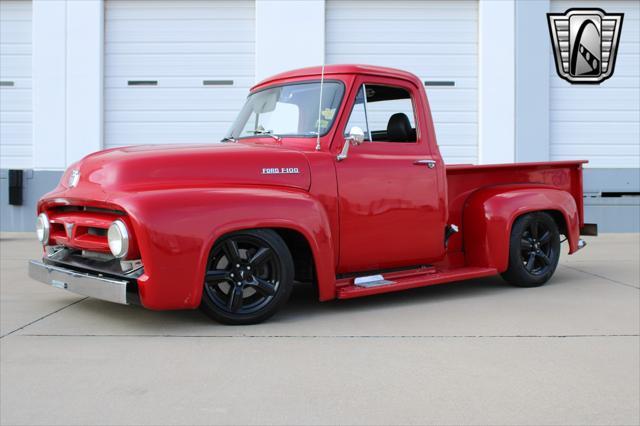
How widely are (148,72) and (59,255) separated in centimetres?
873

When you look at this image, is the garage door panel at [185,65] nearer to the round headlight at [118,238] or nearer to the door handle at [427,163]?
the door handle at [427,163]

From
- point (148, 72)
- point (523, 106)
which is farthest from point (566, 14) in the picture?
point (148, 72)

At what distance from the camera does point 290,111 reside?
5.64 m

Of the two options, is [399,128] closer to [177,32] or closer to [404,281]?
[404,281]

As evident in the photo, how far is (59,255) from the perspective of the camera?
16.8ft

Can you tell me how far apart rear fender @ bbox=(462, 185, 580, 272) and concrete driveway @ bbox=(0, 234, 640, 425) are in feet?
1.35

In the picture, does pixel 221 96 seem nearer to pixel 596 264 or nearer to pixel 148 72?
pixel 148 72

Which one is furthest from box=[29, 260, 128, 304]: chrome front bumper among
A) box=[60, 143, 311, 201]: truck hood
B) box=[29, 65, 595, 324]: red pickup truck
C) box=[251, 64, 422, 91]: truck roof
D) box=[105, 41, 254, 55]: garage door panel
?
box=[105, 41, 254, 55]: garage door panel

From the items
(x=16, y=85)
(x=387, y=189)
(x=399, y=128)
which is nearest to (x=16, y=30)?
(x=16, y=85)

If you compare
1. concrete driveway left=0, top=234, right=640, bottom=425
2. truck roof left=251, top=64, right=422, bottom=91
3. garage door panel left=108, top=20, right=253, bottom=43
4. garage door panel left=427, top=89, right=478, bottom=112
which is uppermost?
garage door panel left=108, top=20, right=253, bottom=43

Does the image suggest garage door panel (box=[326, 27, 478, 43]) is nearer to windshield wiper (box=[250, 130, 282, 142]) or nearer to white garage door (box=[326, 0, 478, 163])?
white garage door (box=[326, 0, 478, 163])

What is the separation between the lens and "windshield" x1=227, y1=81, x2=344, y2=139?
17.8 feet

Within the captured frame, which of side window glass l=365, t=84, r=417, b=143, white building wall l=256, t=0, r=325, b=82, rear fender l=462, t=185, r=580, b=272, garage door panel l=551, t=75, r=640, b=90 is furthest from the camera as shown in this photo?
garage door panel l=551, t=75, r=640, b=90

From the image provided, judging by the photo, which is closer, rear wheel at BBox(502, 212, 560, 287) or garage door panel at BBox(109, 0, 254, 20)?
rear wheel at BBox(502, 212, 560, 287)
